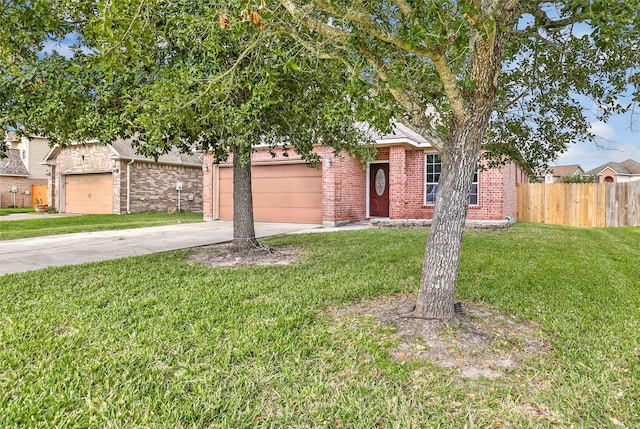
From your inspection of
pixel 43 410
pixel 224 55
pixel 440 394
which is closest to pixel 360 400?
pixel 440 394

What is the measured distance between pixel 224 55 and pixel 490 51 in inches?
133

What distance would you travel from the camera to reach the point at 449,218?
3332mm

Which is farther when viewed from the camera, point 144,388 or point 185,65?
point 185,65

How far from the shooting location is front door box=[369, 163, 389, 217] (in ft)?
45.6

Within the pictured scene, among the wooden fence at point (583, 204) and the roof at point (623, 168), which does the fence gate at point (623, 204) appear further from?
the roof at point (623, 168)

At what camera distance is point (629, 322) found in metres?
3.49

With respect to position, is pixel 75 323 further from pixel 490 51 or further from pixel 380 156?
pixel 380 156

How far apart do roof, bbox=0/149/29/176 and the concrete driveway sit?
1810cm

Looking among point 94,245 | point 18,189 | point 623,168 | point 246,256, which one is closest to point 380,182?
point 246,256

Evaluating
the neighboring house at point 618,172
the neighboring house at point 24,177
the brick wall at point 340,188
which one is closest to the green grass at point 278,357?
the brick wall at point 340,188

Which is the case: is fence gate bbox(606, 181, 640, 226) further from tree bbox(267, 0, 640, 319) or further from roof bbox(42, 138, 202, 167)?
roof bbox(42, 138, 202, 167)

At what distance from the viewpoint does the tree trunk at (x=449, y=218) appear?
3.29 metres

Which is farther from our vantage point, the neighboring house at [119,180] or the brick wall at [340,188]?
the neighboring house at [119,180]

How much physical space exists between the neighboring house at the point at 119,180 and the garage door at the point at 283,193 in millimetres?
5528
